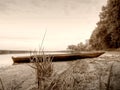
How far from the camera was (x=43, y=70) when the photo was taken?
104 inches

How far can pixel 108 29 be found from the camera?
1745cm

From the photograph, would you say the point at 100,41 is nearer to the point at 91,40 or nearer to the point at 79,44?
the point at 91,40

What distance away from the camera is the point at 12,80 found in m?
3.38

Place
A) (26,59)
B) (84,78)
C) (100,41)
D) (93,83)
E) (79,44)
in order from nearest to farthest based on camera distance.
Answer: (93,83), (84,78), (26,59), (100,41), (79,44)

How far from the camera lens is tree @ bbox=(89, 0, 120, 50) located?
16.9m

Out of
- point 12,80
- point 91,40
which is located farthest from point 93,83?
point 91,40

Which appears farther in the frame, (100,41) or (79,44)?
(79,44)

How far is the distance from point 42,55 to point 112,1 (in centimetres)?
1525

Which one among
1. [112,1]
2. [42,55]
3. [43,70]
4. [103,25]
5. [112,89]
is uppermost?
[112,1]

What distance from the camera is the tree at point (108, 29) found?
16859 millimetres

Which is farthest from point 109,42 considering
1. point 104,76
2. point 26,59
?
point 104,76

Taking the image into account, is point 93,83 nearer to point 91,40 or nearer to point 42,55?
point 42,55

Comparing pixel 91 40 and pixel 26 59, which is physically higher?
pixel 91 40

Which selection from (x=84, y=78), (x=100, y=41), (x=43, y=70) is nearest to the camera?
(x=43, y=70)
